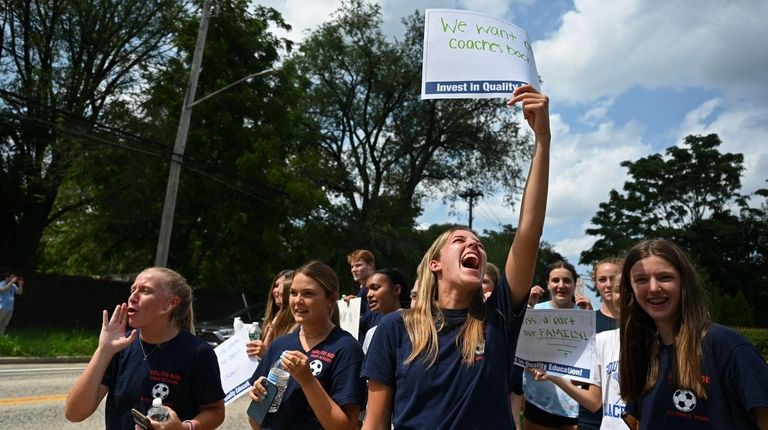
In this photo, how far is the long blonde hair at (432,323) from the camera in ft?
8.88

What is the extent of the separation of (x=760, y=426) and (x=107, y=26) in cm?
2525

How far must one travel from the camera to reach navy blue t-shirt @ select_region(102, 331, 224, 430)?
3203mm

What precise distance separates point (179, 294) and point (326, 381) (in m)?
0.86

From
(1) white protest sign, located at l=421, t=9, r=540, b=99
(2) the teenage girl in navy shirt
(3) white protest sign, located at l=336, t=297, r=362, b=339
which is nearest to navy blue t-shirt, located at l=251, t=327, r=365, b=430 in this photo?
(2) the teenage girl in navy shirt

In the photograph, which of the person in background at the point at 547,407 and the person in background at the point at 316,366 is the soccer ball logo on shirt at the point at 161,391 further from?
the person in background at the point at 547,407

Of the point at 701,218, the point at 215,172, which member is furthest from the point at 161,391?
the point at 701,218

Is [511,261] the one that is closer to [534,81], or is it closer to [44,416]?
[534,81]

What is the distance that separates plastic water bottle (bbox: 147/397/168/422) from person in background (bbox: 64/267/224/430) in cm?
15

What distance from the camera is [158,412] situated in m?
2.94

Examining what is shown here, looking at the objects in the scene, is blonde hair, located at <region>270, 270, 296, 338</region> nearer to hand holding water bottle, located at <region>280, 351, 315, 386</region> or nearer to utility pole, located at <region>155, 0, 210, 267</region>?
hand holding water bottle, located at <region>280, 351, 315, 386</region>

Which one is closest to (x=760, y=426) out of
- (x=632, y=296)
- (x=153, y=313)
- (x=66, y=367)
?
(x=632, y=296)

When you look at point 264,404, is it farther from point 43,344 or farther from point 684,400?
point 43,344

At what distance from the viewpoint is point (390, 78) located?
3425cm

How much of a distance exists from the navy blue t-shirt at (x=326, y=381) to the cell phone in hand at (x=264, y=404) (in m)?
0.12
